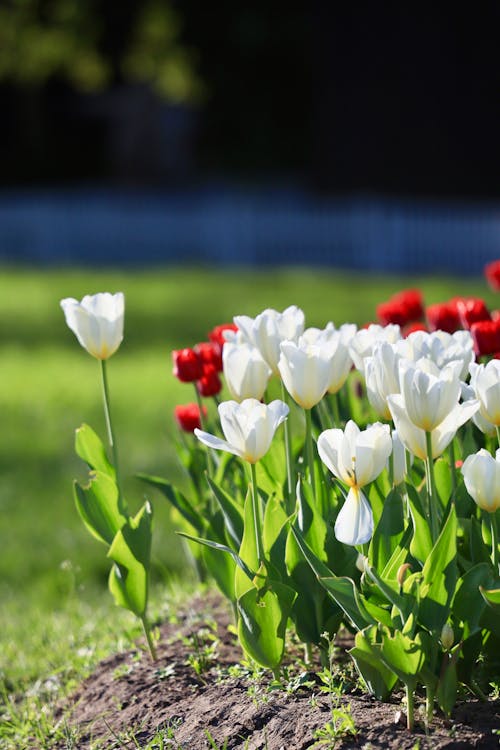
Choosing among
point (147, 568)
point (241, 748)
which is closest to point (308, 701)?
point (241, 748)

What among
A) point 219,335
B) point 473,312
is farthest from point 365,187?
point 219,335

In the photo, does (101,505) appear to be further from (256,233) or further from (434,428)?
(256,233)

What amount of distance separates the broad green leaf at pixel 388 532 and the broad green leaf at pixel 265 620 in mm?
199

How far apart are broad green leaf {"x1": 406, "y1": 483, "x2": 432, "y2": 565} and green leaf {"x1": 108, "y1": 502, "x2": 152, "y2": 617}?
2.31 ft

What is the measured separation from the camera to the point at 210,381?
2957 millimetres

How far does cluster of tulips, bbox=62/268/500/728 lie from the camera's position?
2.18 meters

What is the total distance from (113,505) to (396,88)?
13767 mm

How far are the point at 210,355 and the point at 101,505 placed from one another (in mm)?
496

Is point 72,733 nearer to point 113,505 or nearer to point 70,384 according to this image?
point 113,505

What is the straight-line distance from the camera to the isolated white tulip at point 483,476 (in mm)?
2174

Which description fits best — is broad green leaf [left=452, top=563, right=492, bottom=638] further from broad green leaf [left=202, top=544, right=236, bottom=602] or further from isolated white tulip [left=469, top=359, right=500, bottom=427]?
broad green leaf [left=202, top=544, right=236, bottom=602]

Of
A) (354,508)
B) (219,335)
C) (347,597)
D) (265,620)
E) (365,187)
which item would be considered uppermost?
(365,187)

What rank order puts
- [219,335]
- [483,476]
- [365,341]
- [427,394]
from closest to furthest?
[427,394]
[483,476]
[365,341]
[219,335]

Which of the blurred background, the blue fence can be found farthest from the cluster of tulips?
the blurred background
